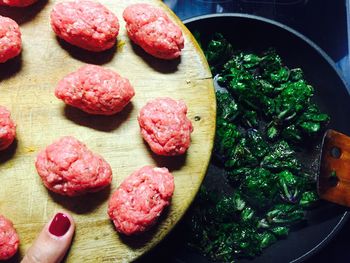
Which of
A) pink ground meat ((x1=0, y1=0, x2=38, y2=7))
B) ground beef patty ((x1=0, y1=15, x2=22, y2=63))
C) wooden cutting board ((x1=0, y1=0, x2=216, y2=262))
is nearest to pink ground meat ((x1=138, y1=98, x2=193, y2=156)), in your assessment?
wooden cutting board ((x1=0, y1=0, x2=216, y2=262))

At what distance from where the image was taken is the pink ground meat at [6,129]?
1.90 m

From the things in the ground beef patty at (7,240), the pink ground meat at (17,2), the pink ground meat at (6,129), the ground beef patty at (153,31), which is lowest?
the ground beef patty at (7,240)

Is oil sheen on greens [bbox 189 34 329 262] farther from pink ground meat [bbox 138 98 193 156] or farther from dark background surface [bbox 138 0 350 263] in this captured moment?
pink ground meat [bbox 138 98 193 156]

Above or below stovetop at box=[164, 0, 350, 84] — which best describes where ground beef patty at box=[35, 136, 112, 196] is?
below

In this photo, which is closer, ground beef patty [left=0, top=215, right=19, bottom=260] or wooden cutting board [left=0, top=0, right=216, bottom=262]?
ground beef patty [left=0, top=215, right=19, bottom=260]

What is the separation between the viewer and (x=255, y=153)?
2.79 meters

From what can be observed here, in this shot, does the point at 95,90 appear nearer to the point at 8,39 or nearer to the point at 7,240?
the point at 8,39

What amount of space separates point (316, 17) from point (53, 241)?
240cm

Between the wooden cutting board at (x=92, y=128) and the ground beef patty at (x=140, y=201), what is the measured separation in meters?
0.09

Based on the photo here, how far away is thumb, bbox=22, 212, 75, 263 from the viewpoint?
6.09 ft

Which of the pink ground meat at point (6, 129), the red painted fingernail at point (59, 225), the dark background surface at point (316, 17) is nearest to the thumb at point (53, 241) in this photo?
the red painted fingernail at point (59, 225)

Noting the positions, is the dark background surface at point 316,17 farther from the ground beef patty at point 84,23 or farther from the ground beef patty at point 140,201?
the ground beef patty at point 140,201

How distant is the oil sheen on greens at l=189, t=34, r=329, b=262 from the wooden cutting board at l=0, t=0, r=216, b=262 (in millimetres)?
676

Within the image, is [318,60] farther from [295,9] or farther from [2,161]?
[2,161]
